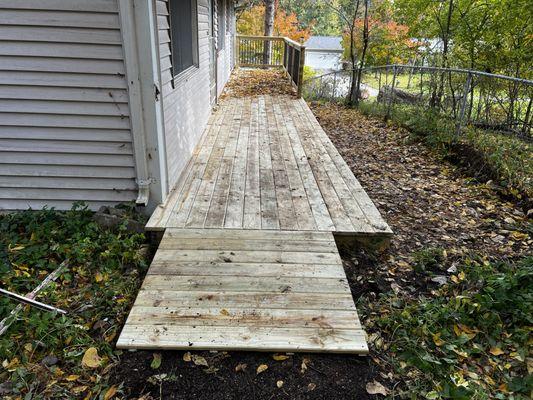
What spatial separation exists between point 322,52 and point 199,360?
142ft

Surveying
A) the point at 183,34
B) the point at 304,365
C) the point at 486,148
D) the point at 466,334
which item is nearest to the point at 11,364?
the point at 304,365

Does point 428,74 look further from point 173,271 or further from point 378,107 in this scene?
point 173,271

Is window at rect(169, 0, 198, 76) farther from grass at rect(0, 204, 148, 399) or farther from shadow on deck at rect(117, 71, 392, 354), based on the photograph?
grass at rect(0, 204, 148, 399)

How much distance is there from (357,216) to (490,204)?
1.71 m

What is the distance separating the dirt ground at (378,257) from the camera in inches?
74.0

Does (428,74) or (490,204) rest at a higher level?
(428,74)

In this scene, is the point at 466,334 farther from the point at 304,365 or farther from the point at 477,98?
the point at 477,98

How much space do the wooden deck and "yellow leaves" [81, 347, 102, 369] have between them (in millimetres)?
1138

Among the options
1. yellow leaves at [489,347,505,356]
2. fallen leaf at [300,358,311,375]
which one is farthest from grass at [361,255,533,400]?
fallen leaf at [300,358,311,375]

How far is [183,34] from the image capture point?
4.84 metres

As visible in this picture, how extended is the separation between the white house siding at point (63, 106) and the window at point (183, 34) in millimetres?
941

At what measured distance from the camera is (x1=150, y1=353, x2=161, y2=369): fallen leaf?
197 centimetres

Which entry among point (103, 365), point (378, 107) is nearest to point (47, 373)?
point (103, 365)

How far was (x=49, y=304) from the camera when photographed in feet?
8.05
